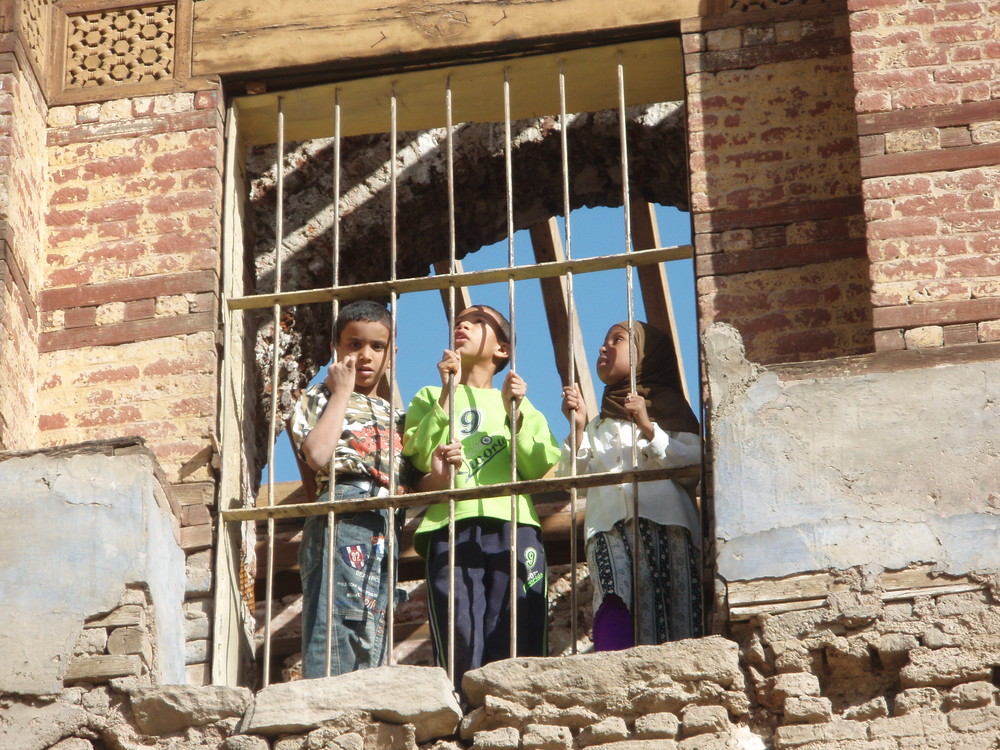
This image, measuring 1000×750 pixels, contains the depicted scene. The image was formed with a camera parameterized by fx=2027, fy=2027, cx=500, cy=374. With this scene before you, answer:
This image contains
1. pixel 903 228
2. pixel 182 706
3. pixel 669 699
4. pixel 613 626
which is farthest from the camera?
pixel 903 228

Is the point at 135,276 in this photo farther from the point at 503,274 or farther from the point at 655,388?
the point at 655,388

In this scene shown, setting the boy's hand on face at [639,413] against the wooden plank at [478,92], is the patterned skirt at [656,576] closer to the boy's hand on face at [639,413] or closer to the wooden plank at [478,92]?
the boy's hand on face at [639,413]

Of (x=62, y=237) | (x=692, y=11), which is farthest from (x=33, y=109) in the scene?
(x=692, y=11)

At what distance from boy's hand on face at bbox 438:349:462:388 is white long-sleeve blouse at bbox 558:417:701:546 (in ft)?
1.50

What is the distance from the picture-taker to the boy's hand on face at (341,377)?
23.0 feet

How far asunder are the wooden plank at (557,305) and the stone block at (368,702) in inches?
197

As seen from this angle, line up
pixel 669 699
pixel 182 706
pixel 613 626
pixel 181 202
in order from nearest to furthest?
pixel 669 699 < pixel 182 706 < pixel 613 626 < pixel 181 202

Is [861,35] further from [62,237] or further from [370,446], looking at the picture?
[62,237]

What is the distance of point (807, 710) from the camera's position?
18.8ft

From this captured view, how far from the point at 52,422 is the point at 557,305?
426 cm

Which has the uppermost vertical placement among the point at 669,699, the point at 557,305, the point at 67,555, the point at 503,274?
the point at 557,305

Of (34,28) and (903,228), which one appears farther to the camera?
(34,28)

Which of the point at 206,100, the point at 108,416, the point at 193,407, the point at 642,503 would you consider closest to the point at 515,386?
the point at 642,503

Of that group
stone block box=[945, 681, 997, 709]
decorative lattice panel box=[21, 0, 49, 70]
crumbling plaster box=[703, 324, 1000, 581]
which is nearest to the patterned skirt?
crumbling plaster box=[703, 324, 1000, 581]
